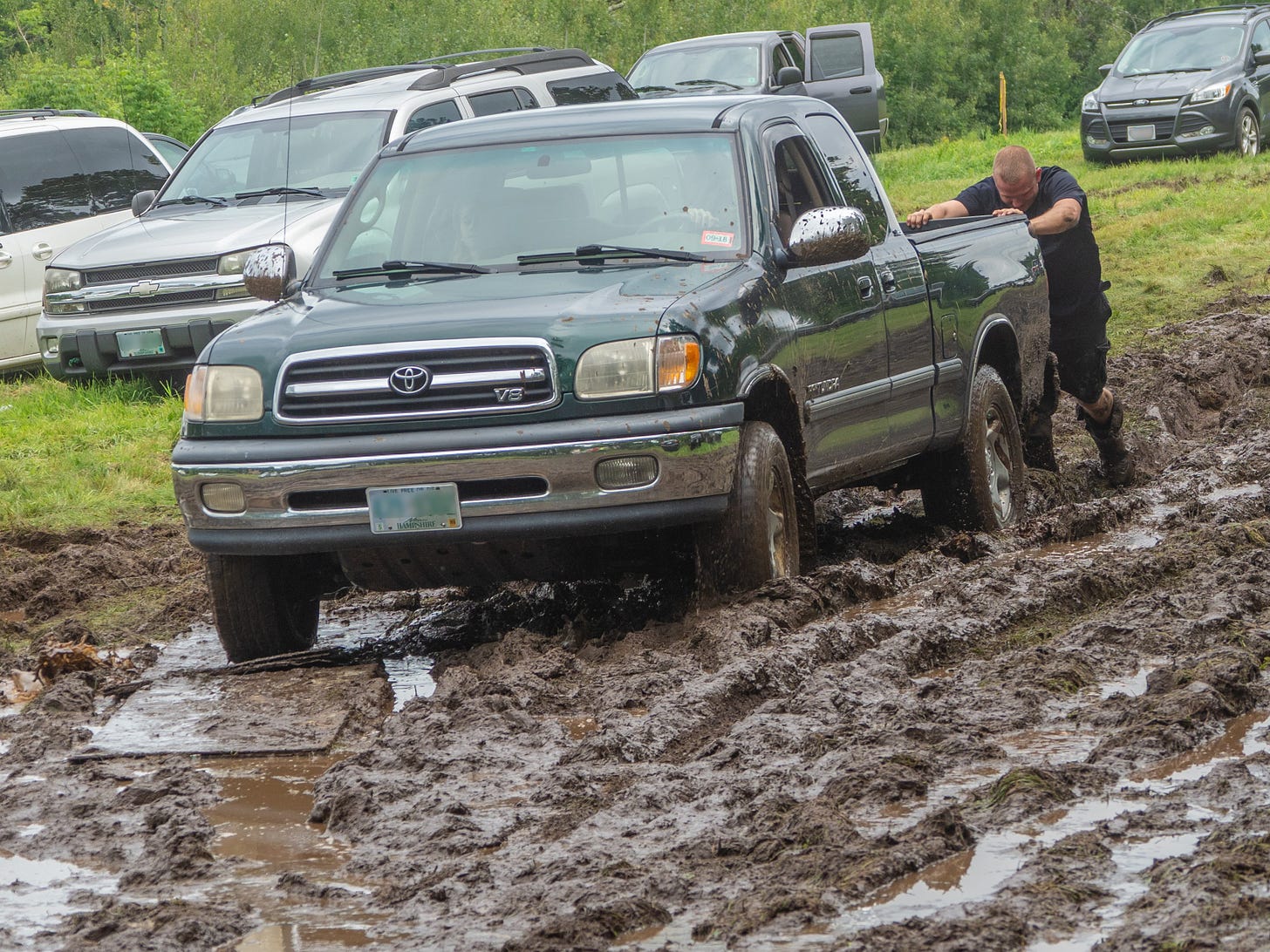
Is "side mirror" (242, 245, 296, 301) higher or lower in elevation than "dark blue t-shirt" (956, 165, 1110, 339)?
higher

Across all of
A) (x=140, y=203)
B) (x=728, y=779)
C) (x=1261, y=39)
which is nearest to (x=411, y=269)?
(x=728, y=779)

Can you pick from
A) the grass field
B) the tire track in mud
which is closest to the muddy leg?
the tire track in mud

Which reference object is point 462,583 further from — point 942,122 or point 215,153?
point 942,122

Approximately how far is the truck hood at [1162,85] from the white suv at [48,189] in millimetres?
12120

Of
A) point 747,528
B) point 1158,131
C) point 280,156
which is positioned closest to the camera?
point 747,528

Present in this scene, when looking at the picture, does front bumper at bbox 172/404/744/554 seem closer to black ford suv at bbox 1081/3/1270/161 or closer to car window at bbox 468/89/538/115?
car window at bbox 468/89/538/115

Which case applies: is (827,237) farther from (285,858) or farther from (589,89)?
(589,89)

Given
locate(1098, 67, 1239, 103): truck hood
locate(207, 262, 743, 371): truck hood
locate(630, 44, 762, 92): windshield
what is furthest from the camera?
locate(1098, 67, 1239, 103): truck hood

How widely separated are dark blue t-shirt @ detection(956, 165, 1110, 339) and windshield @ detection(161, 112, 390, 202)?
14.4 feet

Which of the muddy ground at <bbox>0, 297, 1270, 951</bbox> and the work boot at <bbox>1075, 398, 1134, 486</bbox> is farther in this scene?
the work boot at <bbox>1075, 398, 1134, 486</bbox>

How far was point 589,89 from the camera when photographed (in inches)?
583

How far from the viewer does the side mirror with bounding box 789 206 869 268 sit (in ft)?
21.8

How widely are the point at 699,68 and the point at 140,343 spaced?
1120 cm

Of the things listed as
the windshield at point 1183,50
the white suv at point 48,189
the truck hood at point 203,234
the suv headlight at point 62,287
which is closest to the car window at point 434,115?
the truck hood at point 203,234
